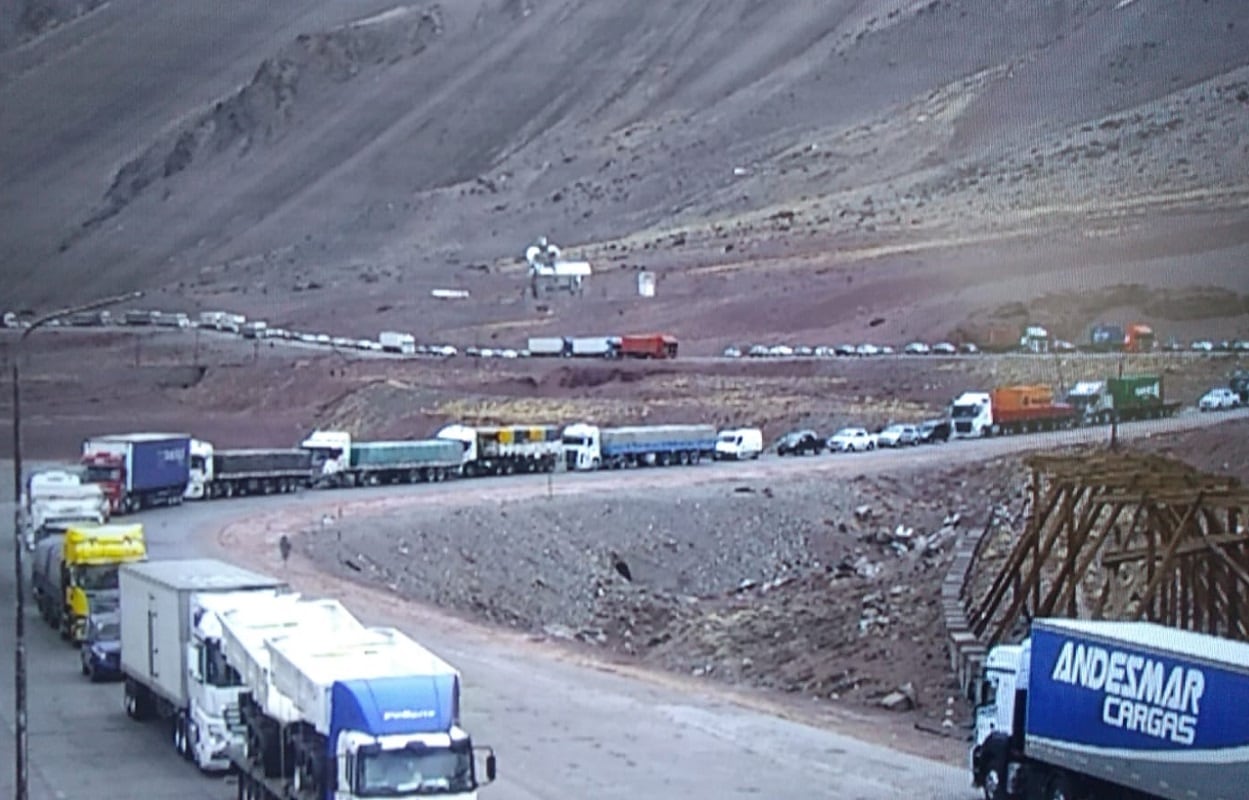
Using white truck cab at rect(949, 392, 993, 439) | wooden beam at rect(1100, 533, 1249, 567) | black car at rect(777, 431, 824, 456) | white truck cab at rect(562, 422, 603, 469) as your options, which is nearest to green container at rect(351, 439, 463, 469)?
white truck cab at rect(562, 422, 603, 469)

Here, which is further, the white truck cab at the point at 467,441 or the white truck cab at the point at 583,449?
the white truck cab at the point at 583,449

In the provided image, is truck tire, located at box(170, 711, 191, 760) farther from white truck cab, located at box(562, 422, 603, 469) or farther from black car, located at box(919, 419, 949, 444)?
black car, located at box(919, 419, 949, 444)

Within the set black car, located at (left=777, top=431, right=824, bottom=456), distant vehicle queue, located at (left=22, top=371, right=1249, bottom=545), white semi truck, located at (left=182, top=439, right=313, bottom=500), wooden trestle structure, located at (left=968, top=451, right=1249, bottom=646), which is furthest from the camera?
black car, located at (left=777, top=431, right=824, bottom=456)

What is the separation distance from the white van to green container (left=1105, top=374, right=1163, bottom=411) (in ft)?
25.0

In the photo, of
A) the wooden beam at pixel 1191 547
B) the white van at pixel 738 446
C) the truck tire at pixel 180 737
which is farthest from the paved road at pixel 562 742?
the white van at pixel 738 446

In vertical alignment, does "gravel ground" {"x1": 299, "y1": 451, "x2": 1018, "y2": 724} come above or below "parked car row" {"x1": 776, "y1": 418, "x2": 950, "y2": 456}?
below

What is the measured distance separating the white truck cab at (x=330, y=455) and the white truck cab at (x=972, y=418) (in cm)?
1363

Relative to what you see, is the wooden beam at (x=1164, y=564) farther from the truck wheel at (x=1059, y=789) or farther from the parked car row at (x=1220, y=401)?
the parked car row at (x=1220, y=401)

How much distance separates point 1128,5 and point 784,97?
1806cm

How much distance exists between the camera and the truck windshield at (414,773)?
601 inches

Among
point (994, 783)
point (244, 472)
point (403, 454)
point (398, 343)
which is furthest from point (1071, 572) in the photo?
point (398, 343)

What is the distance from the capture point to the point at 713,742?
22.1 meters

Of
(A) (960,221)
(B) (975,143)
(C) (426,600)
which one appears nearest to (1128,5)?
(B) (975,143)

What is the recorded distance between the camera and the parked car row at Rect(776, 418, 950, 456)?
1986 inches
